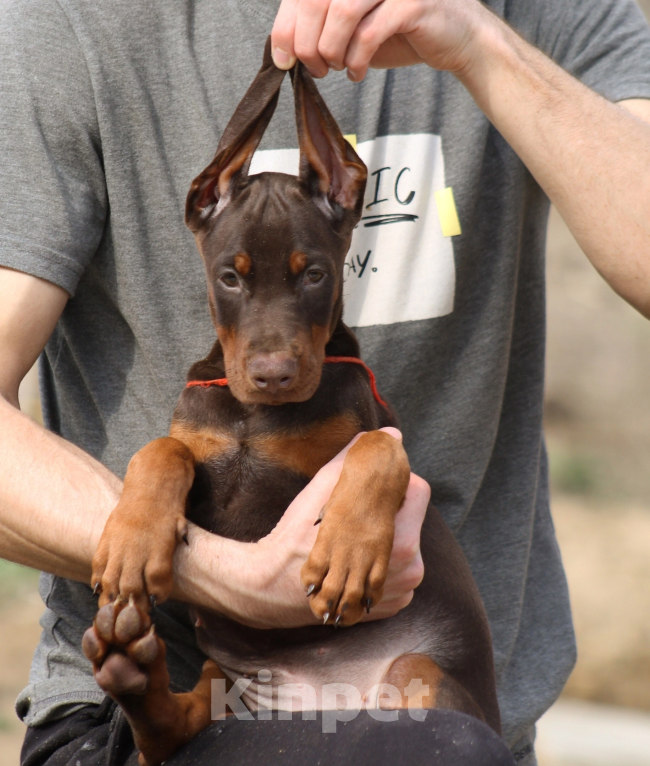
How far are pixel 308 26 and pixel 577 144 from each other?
894mm

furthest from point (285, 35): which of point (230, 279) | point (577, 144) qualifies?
point (577, 144)

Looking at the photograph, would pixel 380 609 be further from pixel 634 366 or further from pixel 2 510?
pixel 634 366

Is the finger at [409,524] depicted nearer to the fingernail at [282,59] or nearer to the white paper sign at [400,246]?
the white paper sign at [400,246]

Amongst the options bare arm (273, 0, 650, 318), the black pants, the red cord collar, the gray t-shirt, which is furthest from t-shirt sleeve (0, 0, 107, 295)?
the black pants

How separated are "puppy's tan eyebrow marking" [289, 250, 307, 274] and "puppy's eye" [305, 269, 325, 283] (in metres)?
0.03

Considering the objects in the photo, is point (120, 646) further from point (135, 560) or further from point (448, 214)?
point (448, 214)

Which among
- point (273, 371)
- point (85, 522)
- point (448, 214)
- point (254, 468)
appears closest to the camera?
point (273, 371)

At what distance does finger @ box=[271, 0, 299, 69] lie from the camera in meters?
2.13

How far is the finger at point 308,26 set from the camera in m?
2.11

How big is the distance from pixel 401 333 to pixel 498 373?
0.36 m

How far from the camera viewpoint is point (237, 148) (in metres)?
2.30

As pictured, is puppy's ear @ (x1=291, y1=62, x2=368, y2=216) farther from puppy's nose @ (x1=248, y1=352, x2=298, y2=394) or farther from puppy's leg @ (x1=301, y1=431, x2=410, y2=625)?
puppy's leg @ (x1=301, y1=431, x2=410, y2=625)

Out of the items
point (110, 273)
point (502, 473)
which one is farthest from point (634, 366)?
point (110, 273)

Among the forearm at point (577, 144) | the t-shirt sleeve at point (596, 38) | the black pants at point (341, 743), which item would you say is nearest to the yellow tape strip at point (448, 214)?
the forearm at point (577, 144)
